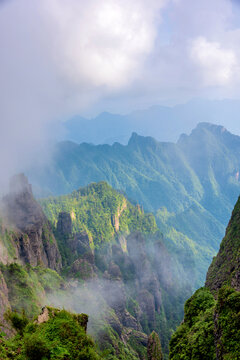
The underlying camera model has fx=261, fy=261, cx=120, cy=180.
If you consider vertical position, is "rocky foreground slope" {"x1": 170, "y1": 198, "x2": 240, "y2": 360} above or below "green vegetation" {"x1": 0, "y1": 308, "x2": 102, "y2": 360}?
below

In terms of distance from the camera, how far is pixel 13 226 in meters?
49.2

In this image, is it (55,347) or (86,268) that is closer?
(55,347)

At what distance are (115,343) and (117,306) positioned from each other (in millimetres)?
19164

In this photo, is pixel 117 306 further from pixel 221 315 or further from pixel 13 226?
pixel 221 315

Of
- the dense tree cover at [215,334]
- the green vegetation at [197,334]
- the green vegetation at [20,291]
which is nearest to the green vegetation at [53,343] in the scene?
the green vegetation at [197,334]

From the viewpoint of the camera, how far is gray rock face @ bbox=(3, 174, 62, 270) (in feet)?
159

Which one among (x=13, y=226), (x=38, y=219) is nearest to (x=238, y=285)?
(x=13, y=226)

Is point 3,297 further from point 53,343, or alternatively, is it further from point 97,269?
point 97,269

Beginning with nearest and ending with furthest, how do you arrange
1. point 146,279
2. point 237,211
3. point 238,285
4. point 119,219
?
1. point 238,285
2. point 237,211
3. point 146,279
4. point 119,219

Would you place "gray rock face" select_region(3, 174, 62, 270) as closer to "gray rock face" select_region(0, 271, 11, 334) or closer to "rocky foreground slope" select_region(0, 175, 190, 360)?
"rocky foreground slope" select_region(0, 175, 190, 360)

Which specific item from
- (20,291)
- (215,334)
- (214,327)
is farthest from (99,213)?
(215,334)

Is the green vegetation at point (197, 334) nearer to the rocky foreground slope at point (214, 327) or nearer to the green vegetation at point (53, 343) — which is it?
the rocky foreground slope at point (214, 327)

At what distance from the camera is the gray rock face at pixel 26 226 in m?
48.6

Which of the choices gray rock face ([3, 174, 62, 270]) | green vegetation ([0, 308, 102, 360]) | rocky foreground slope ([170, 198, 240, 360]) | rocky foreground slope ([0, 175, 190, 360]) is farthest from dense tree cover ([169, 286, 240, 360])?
gray rock face ([3, 174, 62, 270])
